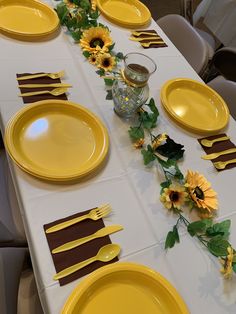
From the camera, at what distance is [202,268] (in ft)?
2.35

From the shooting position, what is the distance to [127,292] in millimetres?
648

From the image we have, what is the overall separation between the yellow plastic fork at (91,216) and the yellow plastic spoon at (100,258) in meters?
0.08

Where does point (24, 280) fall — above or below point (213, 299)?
below

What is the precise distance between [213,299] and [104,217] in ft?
0.99

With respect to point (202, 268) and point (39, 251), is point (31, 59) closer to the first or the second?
point (39, 251)

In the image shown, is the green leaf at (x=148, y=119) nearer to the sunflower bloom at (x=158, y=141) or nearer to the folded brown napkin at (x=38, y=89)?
the sunflower bloom at (x=158, y=141)

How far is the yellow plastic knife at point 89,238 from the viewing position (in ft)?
2.18

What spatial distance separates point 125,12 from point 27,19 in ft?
1.53

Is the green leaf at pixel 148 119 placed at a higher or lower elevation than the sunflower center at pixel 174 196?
higher

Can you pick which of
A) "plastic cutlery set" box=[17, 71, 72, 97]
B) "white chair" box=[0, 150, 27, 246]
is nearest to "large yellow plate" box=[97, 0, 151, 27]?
"plastic cutlery set" box=[17, 71, 72, 97]

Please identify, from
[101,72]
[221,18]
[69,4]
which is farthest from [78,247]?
[221,18]

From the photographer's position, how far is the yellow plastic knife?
66cm

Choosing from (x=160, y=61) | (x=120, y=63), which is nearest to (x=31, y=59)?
(x=120, y=63)

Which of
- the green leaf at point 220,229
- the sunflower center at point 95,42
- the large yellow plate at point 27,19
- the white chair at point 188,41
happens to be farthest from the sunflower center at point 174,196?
the white chair at point 188,41
